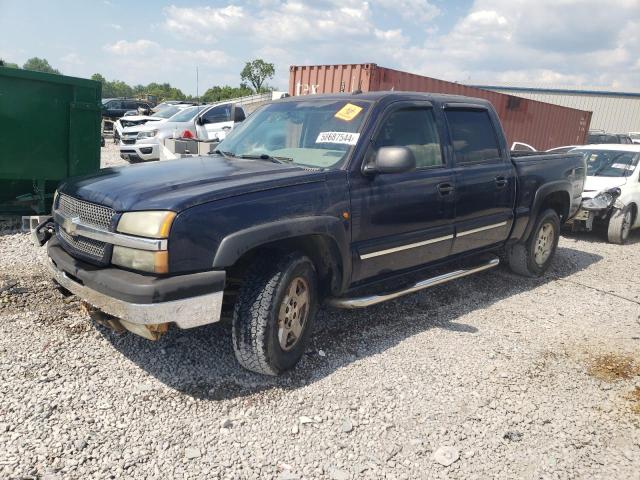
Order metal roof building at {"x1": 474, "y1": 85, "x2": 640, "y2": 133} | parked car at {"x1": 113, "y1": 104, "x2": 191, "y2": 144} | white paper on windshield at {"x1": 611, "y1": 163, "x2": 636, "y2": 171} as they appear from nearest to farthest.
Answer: white paper on windshield at {"x1": 611, "y1": 163, "x2": 636, "y2": 171} → parked car at {"x1": 113, "y1": 104, "x2": 191, "y2": 144} → metal roof building at {"x1": 474, "y1": 85, "x2": 640, "y2": 133}

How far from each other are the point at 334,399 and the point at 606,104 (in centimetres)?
A: 4438

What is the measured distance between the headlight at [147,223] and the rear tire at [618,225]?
7553 mm

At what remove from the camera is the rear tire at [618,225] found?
807cm

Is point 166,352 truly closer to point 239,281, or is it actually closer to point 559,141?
point 239,281

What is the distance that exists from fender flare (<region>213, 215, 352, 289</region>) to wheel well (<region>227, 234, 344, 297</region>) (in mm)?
41

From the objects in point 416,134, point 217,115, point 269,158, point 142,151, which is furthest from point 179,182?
point 217,115

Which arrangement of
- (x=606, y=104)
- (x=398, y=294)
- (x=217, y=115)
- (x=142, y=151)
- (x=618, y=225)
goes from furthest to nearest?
(x=606, y=104) → (x=217, y=115) → (x=142, y=151) → (x=618, y=225) → (x=398, y=294)

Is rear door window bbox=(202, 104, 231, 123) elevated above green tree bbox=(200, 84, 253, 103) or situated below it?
below

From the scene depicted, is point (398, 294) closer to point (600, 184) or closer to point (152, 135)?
point (600, 184)

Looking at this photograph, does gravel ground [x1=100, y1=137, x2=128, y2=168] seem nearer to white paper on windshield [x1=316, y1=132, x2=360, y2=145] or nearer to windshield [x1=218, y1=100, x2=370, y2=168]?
windshield [x1=218, y1=100, x2=370, y2=168]

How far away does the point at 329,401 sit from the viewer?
3156 mm

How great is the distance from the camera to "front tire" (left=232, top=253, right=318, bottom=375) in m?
3.09

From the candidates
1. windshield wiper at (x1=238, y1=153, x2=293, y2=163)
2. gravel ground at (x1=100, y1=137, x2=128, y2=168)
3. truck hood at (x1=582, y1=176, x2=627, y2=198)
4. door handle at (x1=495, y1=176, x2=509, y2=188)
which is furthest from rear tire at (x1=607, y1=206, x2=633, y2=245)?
gravel ground at (x1=100, y1=137, x2=128, y2=168)

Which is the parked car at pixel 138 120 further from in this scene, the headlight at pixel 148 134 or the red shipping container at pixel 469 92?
the red shipping container at pixel 469 92
